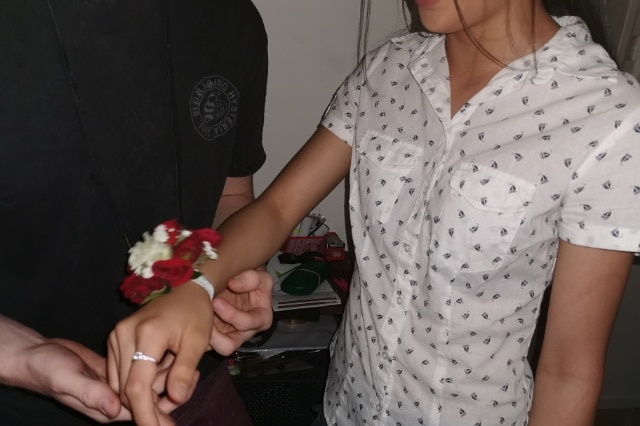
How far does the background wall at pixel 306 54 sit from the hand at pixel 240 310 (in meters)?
1.00

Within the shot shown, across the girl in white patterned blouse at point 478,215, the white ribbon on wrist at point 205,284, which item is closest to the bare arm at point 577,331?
the girl in white patterned blouse at point 478,215

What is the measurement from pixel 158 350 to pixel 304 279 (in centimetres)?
100

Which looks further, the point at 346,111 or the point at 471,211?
the point at 346,111

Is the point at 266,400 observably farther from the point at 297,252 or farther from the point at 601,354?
the point at 601,354

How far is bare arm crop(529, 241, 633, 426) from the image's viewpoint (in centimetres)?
81

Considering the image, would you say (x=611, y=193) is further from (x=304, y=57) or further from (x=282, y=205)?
(x=304, y=57)

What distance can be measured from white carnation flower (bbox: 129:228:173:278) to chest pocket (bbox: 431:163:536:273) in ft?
1.50

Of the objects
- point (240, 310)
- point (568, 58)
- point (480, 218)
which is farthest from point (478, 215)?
point (240, 310)

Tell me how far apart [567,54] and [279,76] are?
A: 104 centimetres

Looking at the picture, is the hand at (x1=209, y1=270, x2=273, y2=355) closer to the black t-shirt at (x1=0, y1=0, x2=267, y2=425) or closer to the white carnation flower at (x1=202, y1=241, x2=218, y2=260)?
the white carnation flower at (x1=202, y1=241, x2=218, y2=260)

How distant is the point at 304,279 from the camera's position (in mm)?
1653

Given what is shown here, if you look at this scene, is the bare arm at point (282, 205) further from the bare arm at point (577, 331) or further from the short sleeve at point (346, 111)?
the bare arm at point (577, 331)

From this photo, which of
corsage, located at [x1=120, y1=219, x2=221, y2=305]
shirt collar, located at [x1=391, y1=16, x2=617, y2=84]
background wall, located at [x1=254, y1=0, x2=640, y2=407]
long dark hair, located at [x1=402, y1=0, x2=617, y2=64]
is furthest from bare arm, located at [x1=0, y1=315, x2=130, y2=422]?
background wall, located at [x1=254, y1=0, x2=640, y2=407]

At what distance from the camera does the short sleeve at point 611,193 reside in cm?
78
